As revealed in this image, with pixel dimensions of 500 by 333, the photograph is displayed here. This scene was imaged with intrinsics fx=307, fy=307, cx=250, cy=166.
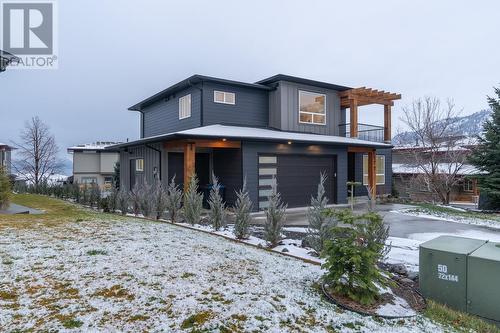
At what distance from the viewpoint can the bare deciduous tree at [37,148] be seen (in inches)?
960

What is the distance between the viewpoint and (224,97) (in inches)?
536

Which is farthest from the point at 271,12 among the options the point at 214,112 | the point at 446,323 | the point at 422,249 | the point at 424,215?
the point at 446,323

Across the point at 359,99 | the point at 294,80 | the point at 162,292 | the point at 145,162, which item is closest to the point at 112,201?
the point at 145,162

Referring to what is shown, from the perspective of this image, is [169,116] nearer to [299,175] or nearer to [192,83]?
[192,83]

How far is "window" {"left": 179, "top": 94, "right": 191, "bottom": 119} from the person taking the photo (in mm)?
14053

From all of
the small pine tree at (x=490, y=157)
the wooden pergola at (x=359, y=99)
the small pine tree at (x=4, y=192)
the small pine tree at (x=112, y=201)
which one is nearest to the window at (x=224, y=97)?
the small pine tree at (x=112, y=201)

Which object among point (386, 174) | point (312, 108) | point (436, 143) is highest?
point (312, 108)

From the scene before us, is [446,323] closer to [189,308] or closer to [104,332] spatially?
[189,308]

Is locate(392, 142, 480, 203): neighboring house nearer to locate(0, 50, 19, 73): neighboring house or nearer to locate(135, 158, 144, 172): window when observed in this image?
locate(135, 158, 144, 172): window

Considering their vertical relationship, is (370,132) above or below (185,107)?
below

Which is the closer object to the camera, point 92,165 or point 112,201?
point 112,201

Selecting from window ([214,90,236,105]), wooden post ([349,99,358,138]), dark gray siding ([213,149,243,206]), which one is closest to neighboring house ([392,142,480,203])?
wooden post ([349,99,358,138])

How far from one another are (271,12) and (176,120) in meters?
7.45

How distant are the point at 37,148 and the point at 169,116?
15.3 m
